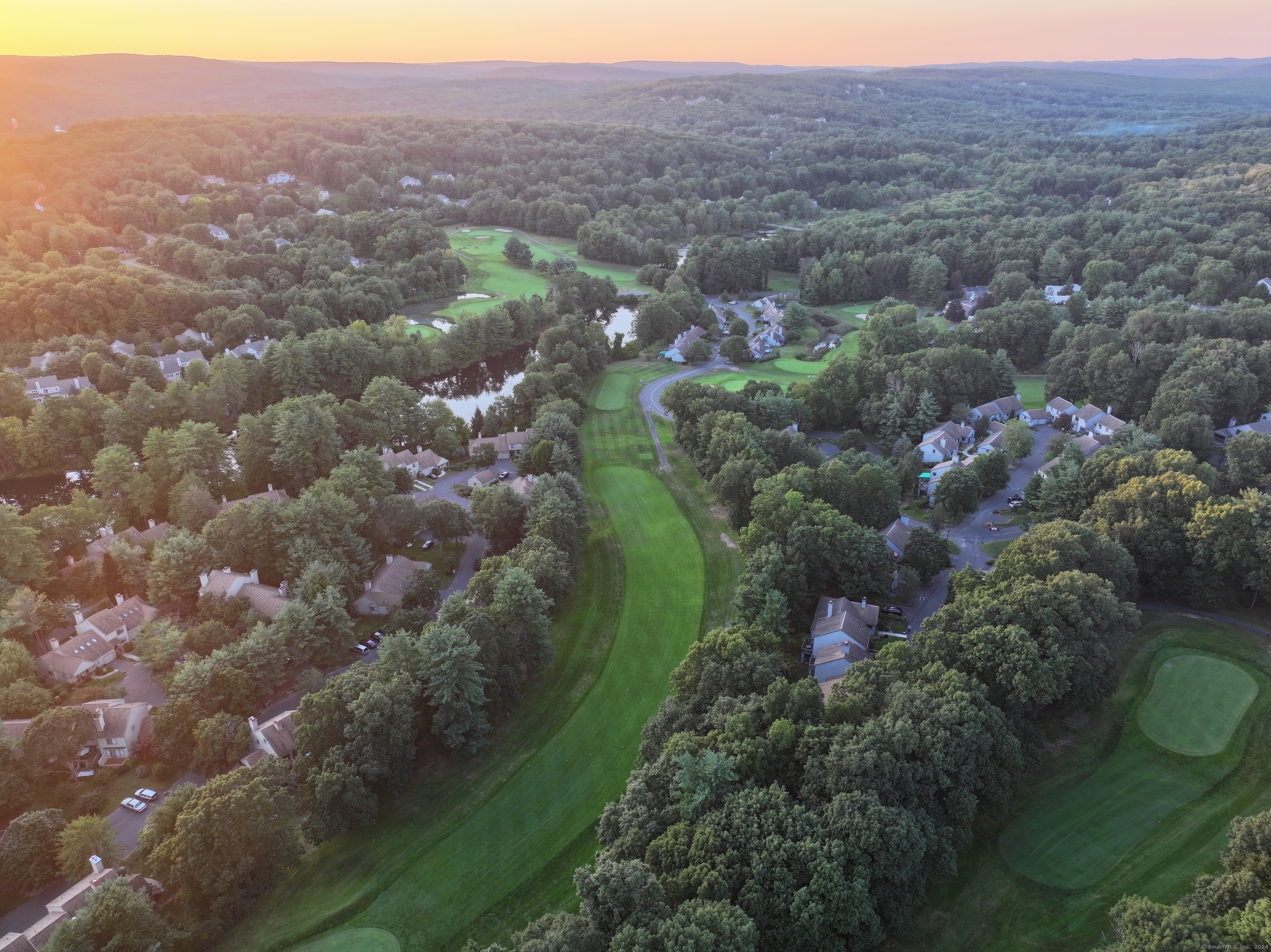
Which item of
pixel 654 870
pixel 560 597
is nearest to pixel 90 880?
pixel 654 870

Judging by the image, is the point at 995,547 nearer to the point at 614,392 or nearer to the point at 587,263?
the point at 614,392

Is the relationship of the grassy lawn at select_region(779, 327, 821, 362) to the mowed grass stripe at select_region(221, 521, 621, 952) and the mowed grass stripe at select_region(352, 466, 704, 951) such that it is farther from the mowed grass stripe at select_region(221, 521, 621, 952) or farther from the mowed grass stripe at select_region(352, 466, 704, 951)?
the mowed grass stripe at select_region(221, 521, 621, 952)

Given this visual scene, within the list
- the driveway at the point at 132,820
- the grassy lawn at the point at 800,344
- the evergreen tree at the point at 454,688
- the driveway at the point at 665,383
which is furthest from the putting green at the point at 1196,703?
the grassy lawn at the point at 800,344

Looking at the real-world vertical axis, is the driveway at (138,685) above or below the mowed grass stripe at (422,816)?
above

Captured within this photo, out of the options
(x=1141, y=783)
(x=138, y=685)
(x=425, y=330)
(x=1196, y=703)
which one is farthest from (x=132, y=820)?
(x=425, y=330)

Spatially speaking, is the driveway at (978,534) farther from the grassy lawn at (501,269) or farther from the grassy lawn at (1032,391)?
the grassy lawn at (501,269)

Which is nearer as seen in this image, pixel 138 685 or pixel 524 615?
pixel 524 615
